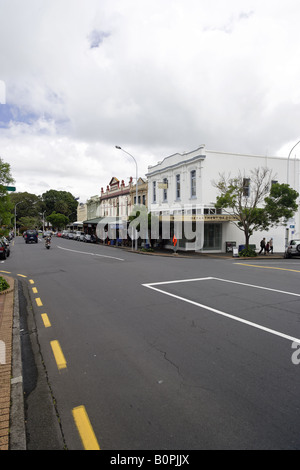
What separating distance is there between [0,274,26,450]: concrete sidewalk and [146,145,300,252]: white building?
65.6 feet

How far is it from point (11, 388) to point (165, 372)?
6.81 feet

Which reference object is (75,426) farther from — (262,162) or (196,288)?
(262,162)

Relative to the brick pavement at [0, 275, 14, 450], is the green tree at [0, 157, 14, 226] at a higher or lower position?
higher

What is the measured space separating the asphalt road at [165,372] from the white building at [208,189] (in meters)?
17.6

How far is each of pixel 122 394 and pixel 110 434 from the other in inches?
27.2

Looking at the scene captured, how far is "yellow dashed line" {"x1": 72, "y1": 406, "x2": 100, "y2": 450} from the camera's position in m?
2.76

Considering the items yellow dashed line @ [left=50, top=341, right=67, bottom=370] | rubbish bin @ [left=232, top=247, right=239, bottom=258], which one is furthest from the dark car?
yellow dashed line @ [left=50, top=341, right=67, bottom=370]

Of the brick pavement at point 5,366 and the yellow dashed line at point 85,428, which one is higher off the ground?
the brick pavement at point 5,366

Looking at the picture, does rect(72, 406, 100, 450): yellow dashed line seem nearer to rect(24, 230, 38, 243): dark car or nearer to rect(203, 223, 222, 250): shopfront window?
rect(203, 223, 222, 250): shopfront window

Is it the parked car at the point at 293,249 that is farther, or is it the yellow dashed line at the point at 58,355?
the parked car at the point at 293,249

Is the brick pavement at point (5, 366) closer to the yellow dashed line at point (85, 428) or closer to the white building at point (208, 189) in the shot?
the yellow dashed line at point (85, 428)

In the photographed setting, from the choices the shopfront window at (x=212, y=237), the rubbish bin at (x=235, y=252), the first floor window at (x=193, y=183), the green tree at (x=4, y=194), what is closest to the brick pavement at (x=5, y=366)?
the green tree at (x=4, y=194)

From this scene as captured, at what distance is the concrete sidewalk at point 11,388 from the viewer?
9.35 feet
